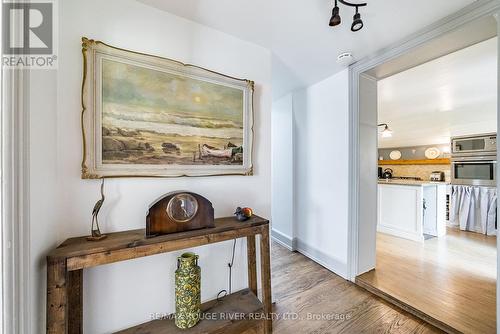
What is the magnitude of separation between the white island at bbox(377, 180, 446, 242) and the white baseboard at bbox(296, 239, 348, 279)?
1.71 meters

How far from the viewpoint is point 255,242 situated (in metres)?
1.56

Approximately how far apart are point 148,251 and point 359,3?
1.90 m

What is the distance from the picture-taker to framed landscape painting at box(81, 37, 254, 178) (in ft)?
3.56

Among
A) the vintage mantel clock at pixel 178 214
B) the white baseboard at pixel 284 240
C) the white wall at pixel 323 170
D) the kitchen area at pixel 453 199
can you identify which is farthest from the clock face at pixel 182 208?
the kitchen area at pixel 453 199

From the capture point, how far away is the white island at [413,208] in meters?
2.90

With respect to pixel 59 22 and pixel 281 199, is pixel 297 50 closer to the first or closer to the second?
pixel 59 22

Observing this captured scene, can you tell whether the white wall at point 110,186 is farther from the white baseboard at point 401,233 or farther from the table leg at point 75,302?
the white baseboard at point 401,233

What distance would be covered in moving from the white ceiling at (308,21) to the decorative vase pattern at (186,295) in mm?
1611

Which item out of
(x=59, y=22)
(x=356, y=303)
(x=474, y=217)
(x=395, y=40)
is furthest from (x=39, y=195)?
(x=474, y=217)

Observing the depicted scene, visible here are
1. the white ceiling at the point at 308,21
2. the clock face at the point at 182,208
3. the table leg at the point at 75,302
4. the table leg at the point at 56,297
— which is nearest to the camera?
the table leg at the point at 56,297

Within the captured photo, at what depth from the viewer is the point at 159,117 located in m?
1.24

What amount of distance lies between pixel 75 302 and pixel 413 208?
391 centimetres

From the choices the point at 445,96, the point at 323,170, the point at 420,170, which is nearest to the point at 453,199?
the point at 420,170

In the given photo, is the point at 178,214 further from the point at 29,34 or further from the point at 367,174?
the point at 367,174
